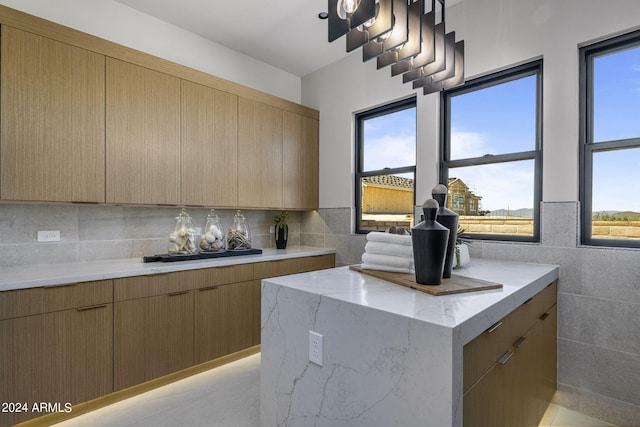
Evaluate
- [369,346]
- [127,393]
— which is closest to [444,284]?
[369,346]

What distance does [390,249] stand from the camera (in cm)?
173

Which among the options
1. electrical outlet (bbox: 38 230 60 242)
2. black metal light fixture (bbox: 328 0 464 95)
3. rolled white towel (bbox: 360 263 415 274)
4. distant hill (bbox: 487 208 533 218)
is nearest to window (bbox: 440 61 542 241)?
distant hill (bbox: 487 208 533 218)

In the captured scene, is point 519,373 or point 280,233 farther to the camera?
point 280,233

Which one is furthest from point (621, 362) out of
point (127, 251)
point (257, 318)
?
point (127, 251)

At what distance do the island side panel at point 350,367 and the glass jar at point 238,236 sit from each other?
1588mm

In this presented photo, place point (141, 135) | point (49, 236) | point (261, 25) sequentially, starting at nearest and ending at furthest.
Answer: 1. point (49, 236)
2. point (141, 135)
3. point (261, 25)

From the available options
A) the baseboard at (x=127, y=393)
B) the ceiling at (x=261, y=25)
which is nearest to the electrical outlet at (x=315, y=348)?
the baseboard at (x=127, y=393)

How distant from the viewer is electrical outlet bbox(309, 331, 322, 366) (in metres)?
1.37

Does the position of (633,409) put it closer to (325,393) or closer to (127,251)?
(325,393)

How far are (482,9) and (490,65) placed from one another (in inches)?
17.9

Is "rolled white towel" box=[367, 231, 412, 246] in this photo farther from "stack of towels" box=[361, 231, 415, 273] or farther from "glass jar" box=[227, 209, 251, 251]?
"glass jar" box=[227, 209, 251, 251]

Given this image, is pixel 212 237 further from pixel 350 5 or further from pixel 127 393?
pixel 350 5

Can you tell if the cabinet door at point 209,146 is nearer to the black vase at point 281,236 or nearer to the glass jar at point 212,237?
the glass jar at point 212,237

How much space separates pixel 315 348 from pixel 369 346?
285mm
